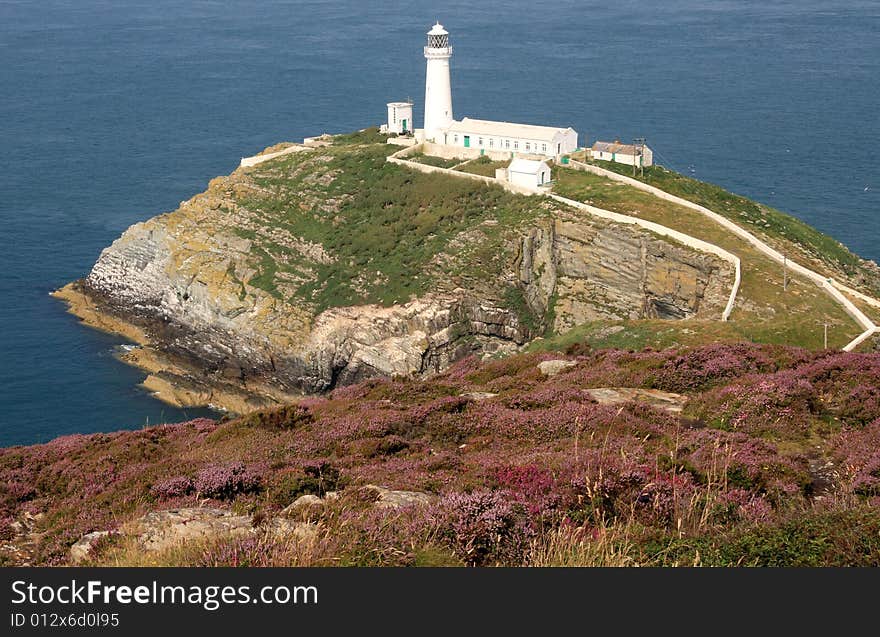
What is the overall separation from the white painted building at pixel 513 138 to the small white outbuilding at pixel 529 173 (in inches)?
207

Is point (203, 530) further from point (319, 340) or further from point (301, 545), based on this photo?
point (319, 340)

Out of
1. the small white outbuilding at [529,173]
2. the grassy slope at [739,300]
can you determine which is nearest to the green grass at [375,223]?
the small white outbuilding at [529,173]

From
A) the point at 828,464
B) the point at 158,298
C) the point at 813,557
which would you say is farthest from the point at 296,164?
the point at 813,557

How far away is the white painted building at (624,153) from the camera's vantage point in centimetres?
7006

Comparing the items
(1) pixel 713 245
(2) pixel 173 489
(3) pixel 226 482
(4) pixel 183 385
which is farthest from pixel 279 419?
(4) pixel 183 385

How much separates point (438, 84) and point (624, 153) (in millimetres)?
17025

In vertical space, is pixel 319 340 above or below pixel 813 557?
below

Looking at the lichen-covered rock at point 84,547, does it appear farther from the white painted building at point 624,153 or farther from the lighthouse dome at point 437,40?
the lighthouse dome at point 437,40

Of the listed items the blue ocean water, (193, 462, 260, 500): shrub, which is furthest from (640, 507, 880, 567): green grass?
the blue ocean water

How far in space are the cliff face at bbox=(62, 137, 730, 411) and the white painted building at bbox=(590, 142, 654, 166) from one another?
10.5 m

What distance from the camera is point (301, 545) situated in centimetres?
1024

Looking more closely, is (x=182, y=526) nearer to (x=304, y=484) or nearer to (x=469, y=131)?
(x=304, y=484)

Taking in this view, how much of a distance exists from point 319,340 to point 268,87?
317 feet

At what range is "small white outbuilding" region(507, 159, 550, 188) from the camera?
214 feet
